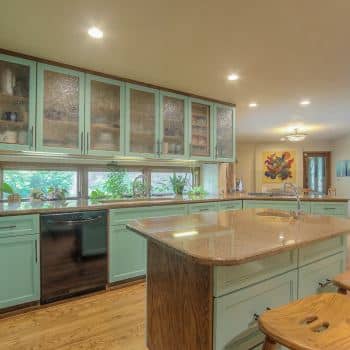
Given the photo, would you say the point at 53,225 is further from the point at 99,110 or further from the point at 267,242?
the point at 267,242

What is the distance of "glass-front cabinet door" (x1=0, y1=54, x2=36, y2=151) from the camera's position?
237 cm

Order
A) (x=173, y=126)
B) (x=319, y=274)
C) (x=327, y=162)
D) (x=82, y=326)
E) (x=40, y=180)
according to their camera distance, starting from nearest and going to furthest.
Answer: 1. (x=319, y=274)
2. (x=82, y=326)
3. (x=40, y=180)
4. (x=173, y=126)
5. (x=327, y=162)

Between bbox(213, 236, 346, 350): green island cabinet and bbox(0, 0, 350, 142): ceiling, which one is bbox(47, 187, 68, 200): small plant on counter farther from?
bbox(213, 236, 346, 350): green island cabinet

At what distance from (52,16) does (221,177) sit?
3.15 metres

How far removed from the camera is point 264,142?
8406 mm

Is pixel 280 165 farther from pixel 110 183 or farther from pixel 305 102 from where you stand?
pixel 110 183

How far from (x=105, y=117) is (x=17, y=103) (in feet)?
2.79

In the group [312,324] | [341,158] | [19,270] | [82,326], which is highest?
[341,158]

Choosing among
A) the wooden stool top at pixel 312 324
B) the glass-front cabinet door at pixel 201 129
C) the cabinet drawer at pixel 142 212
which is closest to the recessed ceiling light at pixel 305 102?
the glass-front cabinet door at pixel 201 129

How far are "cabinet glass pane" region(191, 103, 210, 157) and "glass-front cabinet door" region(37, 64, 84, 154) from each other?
5.15 ft

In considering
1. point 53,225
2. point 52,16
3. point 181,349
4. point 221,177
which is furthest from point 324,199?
point 52,16

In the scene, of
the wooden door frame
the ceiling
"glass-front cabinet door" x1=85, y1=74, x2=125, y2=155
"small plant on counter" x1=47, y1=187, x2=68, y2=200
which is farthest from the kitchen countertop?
the wooden door frame

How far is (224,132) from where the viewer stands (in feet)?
13.0

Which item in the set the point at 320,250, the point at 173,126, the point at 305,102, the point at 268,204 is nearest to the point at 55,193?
the point at 173,126
